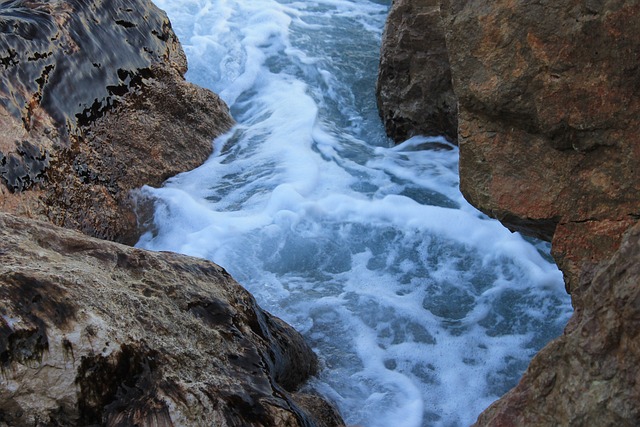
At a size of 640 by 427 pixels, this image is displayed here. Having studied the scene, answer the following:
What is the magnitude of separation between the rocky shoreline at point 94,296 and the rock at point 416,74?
2.08 meters

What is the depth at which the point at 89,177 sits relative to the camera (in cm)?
421

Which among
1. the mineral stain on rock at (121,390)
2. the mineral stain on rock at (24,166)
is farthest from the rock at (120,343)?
the mineral stain on rock at (24,166)

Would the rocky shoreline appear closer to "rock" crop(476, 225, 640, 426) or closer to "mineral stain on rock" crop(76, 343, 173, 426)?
"mineral stain on rock" crop(76, 343, 173, 426)

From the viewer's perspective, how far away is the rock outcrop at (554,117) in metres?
2.52

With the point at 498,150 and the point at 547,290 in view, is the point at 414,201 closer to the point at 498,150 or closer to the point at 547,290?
the point at 547,290

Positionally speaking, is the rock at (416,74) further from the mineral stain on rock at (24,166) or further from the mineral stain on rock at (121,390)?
the mineral stain on rock at (121,390)

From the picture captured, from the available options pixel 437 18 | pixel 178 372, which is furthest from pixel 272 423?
pixel 437 18

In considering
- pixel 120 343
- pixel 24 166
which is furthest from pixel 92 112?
pixel 120 343

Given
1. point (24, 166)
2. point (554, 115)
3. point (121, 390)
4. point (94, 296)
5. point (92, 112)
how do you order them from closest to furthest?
1. point (121, 390)
2. point (94, 296)
3. point (554, 115)
4. point (24, 166)
5. point (92, 112)

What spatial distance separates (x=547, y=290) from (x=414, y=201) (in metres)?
1.18

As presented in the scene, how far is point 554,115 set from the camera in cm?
262

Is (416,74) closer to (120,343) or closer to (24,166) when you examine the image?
(24,166)

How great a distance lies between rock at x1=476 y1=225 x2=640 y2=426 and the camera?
153 cm

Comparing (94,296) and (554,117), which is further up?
(554,117)
